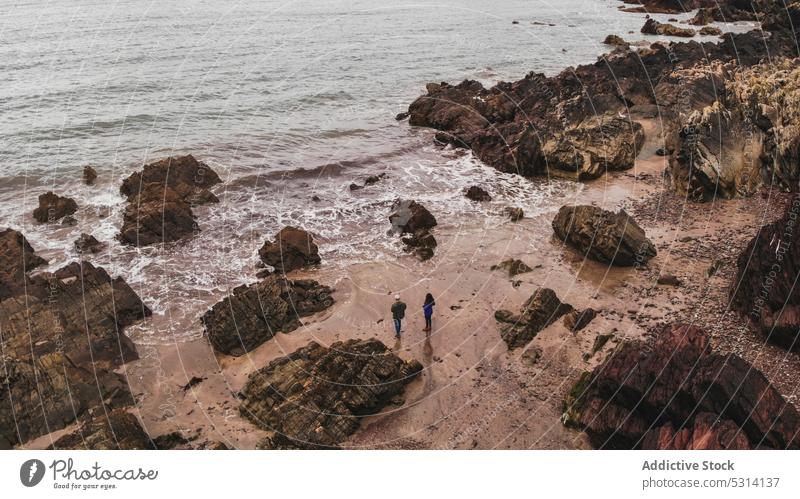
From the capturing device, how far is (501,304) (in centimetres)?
1905

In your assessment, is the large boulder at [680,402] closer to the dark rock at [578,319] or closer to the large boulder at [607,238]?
the dark rock at [578,319]

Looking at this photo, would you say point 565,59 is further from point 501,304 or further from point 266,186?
point 501,304

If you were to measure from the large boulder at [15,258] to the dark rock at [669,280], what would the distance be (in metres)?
23.7

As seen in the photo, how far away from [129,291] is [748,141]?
2904 centimetres

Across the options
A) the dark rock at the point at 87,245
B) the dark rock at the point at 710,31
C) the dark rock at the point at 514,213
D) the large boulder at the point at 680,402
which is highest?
the dark rock at the point at 710,31

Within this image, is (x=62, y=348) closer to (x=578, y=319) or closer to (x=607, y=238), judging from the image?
(x=578, y=319)

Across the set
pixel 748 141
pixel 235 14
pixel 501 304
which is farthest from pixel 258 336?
pixel 235 14

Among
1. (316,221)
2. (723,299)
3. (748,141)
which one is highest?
(748,141)

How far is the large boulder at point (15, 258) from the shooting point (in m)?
21.1

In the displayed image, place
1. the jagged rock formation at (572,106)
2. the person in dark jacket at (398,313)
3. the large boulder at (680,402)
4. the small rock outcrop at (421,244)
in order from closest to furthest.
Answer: the large boulder at (680,402) → the person in dark jacket at (398,313) → the small rock outcrop at (421,244) → the jagged rock formation at (572,106)

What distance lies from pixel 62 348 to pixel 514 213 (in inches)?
759

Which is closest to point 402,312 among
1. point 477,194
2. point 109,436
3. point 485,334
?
point 485,334

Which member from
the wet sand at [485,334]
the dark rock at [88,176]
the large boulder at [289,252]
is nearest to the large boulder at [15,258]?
the wet sand at [485,334]

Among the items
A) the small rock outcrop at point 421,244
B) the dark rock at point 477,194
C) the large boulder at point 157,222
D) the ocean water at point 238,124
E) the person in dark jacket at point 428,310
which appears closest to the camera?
the person in dark jacket at point 428,310
